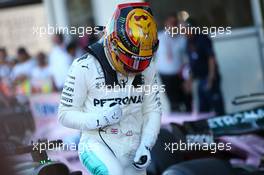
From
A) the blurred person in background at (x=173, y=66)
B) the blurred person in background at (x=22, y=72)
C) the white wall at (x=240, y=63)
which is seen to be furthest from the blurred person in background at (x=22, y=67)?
the white wall at (x=240, y=63)

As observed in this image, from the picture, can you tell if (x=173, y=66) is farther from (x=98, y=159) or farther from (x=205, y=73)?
(x=98, y=159)

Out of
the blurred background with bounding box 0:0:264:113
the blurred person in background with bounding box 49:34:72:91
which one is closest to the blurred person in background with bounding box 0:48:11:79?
the blurred background with bounding box 0:0:264:113

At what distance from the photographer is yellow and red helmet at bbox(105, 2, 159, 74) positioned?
3314 mm

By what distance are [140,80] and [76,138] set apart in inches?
51.7

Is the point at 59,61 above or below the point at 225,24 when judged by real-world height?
below

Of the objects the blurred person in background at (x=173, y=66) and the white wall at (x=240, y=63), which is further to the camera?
the white wall at (x=240, y=63)

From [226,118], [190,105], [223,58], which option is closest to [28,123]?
[226,118]

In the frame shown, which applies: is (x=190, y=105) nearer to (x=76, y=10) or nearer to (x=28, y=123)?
(x=76, y=10)

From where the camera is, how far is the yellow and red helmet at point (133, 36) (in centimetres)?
331

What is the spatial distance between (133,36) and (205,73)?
16.4ft

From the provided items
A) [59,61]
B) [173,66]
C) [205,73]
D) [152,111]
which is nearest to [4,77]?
[59,61]

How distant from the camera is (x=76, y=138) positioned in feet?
15.6

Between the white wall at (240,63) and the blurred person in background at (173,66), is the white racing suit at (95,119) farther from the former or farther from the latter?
the white wall at (240,63)

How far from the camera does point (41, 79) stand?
923cm
